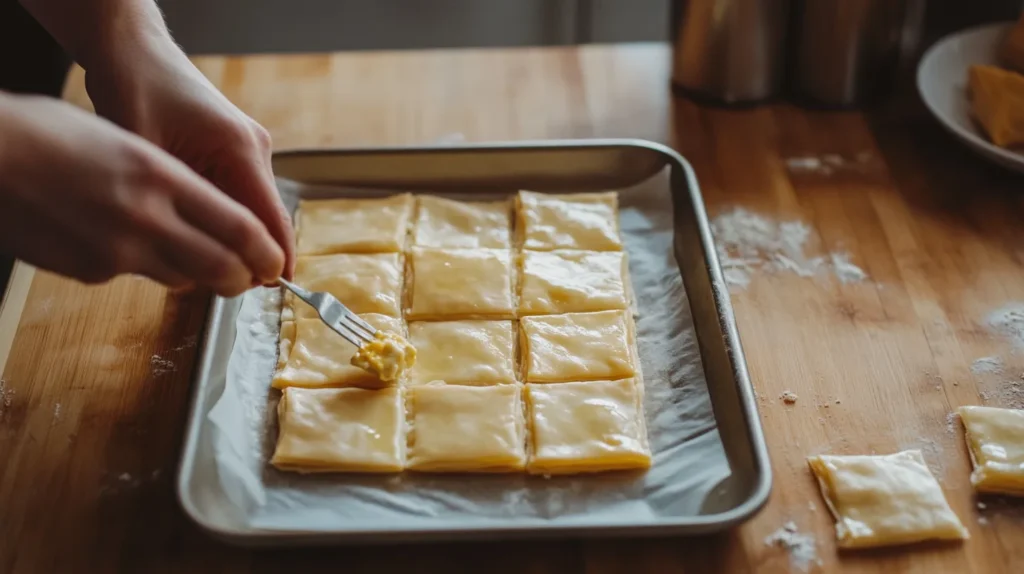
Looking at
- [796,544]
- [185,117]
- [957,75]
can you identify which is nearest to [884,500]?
[796,544]

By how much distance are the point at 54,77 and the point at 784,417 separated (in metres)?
1.54

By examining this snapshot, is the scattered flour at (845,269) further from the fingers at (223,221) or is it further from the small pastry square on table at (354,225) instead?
the fingers at (223,221)

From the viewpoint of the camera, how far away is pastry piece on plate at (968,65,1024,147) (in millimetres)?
1741

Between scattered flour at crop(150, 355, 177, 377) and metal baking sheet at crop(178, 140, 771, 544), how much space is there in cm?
11

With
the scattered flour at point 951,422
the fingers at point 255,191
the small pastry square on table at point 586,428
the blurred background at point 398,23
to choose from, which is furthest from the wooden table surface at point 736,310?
the blurred background at point 398,23

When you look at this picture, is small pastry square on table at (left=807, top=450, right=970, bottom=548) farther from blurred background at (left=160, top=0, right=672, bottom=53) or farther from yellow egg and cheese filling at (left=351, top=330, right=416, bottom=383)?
blurred background at (left=160, top=0, right=672, bottom=53)

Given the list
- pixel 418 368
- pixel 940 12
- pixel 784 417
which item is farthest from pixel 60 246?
pixel 940 12

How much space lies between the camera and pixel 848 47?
6.29 feet

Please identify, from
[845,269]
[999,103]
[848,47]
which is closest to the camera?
[845,269]

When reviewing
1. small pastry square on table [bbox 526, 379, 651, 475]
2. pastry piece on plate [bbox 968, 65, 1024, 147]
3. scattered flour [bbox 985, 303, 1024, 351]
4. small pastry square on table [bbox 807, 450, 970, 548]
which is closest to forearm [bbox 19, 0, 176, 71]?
small pastry square on table [bbox 526, 379, 651, 475]

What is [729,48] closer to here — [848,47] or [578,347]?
[848,47]

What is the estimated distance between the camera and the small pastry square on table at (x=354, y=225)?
1.58m

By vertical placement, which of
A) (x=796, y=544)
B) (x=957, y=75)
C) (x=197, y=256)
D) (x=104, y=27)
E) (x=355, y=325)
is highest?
(x=104, y=27)

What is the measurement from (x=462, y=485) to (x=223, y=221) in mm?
454
